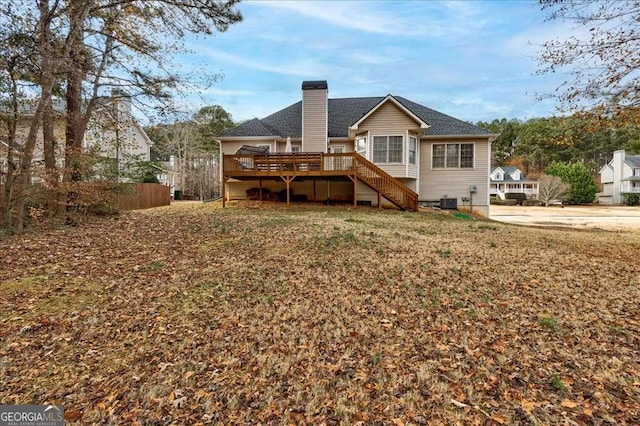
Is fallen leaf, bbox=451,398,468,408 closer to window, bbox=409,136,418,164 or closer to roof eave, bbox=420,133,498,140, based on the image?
window, bbox=409,136,418,164

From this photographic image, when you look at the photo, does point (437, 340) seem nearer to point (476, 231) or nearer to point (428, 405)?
point (428, 405)

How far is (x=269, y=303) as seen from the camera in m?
4.22

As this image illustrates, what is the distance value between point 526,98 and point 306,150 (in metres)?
11.3

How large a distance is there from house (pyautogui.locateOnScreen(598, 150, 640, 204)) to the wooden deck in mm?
49360

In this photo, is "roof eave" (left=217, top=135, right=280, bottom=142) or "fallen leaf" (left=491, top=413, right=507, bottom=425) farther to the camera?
"roof eave" (left=217, top=135, right=280, bottom=142)

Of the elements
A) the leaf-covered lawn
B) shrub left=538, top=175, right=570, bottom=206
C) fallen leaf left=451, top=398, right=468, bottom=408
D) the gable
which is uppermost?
the gable

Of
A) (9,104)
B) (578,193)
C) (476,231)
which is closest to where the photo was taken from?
(9,104)

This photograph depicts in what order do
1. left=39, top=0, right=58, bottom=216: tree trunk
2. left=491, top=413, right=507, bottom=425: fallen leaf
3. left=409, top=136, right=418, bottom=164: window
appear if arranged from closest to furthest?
left=491, top=413, right=507, bottom=425: fallen leaf, left=39, top=0, right=58, bottom=216: tree trunk, left=409, top=136, right=418, bottom=164: window

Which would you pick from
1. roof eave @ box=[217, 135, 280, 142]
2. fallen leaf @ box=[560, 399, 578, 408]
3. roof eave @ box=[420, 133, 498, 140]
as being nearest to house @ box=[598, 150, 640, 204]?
roof eave @ box=[420, 133, 498, 140]

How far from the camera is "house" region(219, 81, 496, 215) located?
49.4ft

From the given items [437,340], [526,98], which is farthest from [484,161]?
[437,340]

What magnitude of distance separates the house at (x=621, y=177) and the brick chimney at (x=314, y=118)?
50.1 m

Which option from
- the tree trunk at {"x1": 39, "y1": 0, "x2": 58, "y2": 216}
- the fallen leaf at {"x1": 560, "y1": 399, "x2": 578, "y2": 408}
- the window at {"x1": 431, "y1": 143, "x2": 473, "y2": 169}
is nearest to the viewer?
the fallen leaf at {"x1": 560, "y1": 399, "x2": 578, "y2": 408}

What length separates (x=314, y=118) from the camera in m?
17.3
